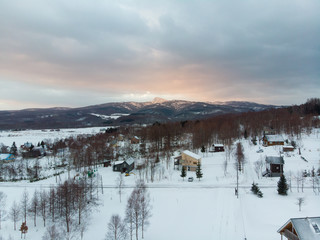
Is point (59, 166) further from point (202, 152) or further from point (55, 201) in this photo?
point (202, 152)

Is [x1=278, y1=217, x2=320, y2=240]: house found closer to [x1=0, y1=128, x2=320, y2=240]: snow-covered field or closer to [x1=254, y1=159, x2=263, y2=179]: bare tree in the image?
[x1=0, y1=128, x2=320, y2=240]: snow-covered field

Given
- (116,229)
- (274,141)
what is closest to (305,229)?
(116,229)

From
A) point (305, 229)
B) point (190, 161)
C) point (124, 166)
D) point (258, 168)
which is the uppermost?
point (305, 229)

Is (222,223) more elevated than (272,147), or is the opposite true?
(272,147)

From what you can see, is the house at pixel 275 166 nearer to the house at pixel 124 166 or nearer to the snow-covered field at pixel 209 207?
the snow-covered field at pixel 209 207

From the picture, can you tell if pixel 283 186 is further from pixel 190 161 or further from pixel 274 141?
pixel 274 141

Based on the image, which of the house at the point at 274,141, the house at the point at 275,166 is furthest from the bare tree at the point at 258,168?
the house at the point at 274,141

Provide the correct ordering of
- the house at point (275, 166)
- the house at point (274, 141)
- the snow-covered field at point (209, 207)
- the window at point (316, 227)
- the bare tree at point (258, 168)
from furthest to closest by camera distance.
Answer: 1. the house at point (274, 141)
2. the bare tree at point (258, 168)
3. the house at point (275, 166)
4. the snow-covered field at point (209, 207)
5. the window at point (316, 227)

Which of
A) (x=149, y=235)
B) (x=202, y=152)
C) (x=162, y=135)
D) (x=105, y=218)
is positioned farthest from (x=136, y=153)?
(x=149, y=235)

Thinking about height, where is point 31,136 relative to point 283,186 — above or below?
below
